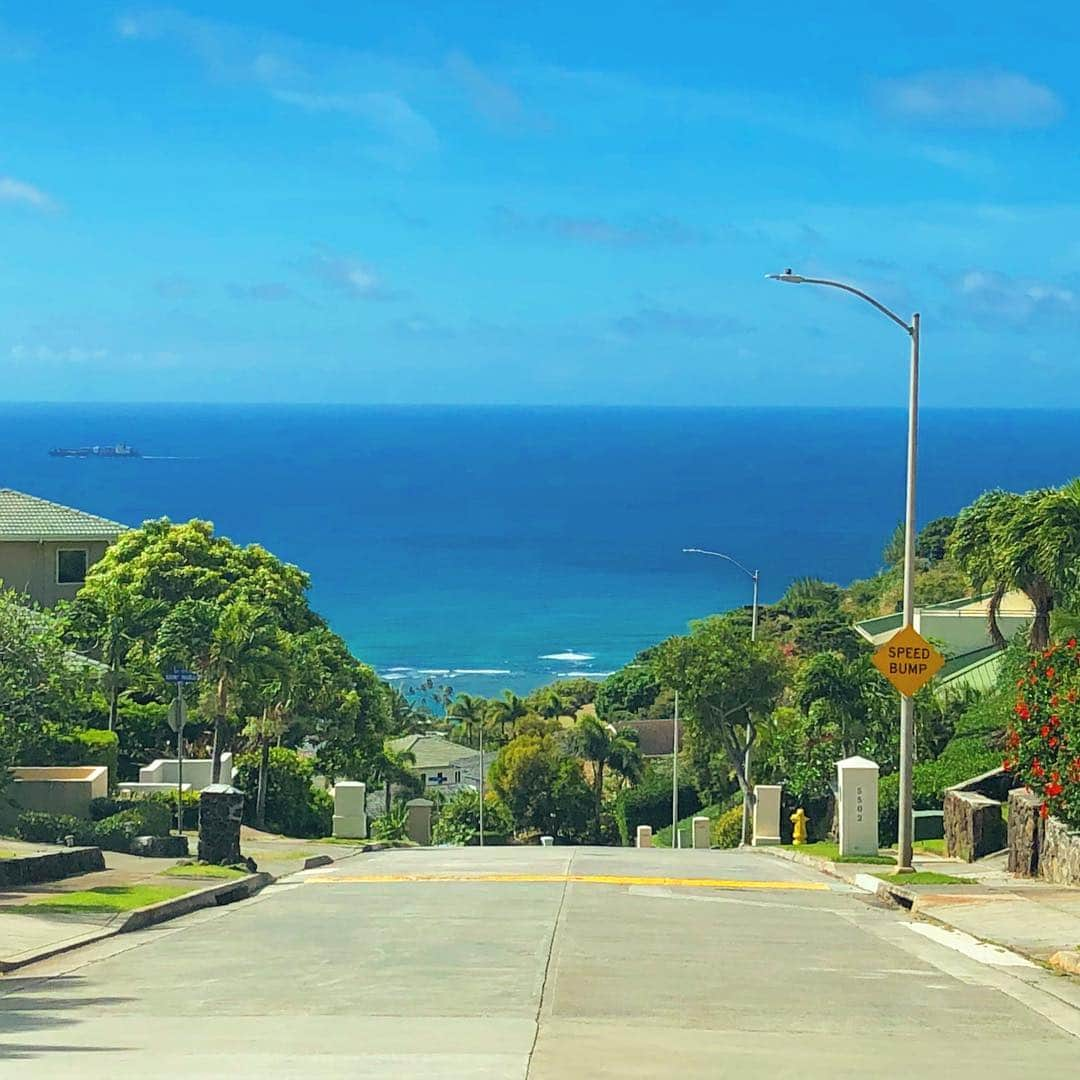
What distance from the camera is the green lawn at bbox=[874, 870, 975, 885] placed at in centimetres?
2281

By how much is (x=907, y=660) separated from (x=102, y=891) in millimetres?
11183

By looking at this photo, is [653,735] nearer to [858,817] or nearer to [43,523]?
[43,523]

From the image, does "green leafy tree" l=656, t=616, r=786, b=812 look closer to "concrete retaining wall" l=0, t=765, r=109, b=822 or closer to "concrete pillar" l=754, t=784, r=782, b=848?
"concrete pillar" l=754, t=784, r=782, b=848

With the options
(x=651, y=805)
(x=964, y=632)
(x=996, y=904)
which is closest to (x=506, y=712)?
A: (x=651, y=805)

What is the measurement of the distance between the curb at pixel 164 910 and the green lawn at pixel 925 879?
8512 mm

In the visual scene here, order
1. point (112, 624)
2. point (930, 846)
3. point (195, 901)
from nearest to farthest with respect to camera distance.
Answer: point (195, 901) < point (930, 846) < point (112, 624)

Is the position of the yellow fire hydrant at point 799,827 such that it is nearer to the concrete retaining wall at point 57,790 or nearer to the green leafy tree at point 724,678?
the green leafy tree at point 724,678

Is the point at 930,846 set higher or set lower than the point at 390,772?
lower

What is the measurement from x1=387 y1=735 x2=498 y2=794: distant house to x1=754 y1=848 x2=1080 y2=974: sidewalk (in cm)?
5576

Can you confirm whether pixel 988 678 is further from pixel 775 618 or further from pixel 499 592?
pixel 499 592

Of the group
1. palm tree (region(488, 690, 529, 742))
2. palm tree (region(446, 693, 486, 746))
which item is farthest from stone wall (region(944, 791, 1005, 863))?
palm tree (region(446, 693, 486, 746))

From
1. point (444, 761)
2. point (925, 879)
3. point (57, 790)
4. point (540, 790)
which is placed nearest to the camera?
point (925, 879)

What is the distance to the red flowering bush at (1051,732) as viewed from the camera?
21906 mm

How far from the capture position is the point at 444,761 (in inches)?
3278
